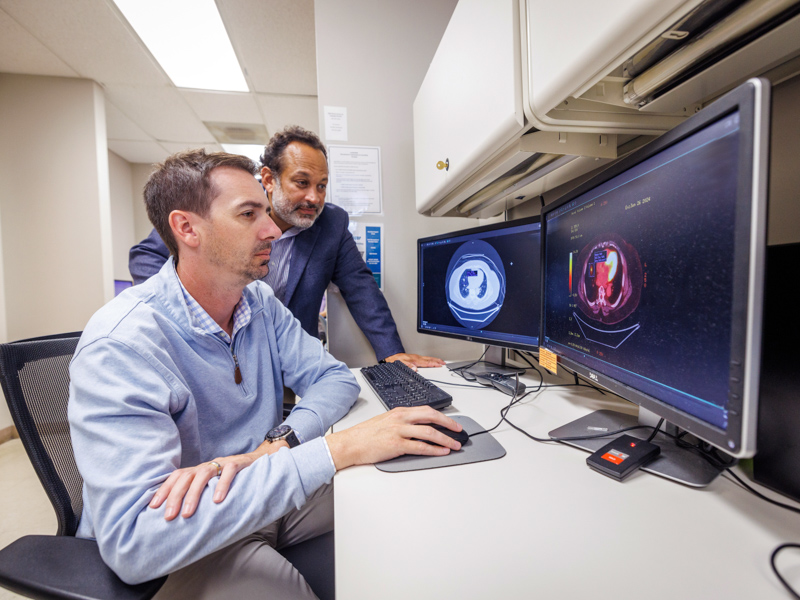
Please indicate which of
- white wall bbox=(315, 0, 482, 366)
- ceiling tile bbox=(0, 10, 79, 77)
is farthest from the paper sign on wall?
ceiling tile bbox=(0, 10, 79, 77)

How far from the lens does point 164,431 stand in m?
0.55

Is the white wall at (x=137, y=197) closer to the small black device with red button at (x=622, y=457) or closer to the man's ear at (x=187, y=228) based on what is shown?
the man's ear at (x=187, y=228)

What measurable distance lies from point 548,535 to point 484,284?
2.37 feet

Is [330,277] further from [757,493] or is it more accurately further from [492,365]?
[757,493]

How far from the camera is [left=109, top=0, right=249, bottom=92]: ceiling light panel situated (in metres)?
1.83

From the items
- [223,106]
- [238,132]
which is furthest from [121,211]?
[223,106]

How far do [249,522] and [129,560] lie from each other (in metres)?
0.14

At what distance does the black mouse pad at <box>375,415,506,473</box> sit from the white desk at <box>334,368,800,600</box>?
1 centimetres

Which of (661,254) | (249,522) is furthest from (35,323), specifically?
(661,254)

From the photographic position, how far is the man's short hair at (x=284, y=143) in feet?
Answer: 4.52

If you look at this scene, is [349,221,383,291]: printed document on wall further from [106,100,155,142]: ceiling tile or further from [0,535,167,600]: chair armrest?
[106,100,155,142]: ceiling tile

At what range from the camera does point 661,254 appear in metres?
0.47

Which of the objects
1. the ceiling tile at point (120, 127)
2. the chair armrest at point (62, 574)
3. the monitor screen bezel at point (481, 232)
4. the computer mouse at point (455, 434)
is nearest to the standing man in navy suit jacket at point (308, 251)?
the monitor screen bezel at point (481, 232)

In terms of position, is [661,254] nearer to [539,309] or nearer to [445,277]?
[539,309]
